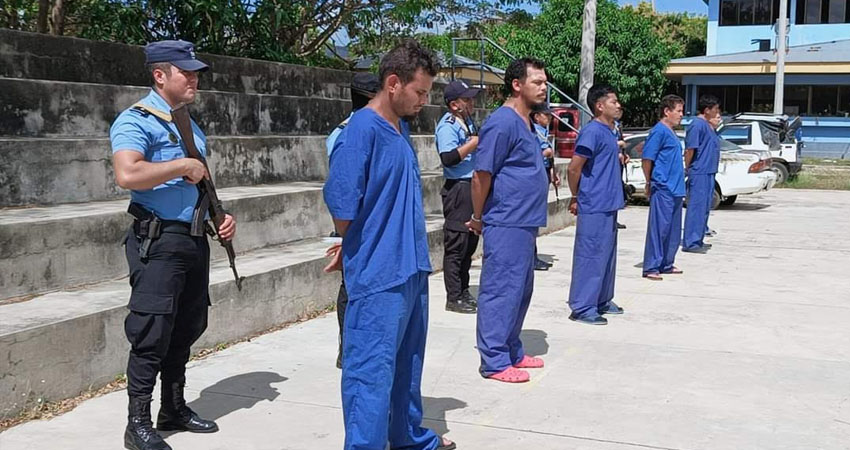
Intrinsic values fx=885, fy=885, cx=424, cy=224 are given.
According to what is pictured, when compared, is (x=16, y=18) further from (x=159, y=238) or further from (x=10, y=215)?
(x=159, y=238)

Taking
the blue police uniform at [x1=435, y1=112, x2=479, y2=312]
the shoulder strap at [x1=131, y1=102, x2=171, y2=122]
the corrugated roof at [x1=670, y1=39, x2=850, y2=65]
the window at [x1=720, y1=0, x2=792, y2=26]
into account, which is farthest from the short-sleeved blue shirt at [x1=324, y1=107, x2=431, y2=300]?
the window at [x1=720, y1=0, x2=792, y2=26]

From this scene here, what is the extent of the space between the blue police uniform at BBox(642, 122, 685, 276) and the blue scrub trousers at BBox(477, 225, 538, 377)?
3792 millimetres

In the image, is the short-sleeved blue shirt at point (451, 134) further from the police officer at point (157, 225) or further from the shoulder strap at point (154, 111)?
the shoulder strap at point (154, 111)

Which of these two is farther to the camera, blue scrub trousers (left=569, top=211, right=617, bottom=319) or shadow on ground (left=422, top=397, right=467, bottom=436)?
blue scrub trousers (left=569, top=211, right=617, bottom=319)

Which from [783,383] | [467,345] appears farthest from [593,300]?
[783,383]

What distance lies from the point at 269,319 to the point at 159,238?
249cm

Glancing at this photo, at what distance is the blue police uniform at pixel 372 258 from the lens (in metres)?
3.40

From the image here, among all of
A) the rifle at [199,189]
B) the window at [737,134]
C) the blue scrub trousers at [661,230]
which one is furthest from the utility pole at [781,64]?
the rifle at [199,189]

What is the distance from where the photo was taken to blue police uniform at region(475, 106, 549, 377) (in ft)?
16.8

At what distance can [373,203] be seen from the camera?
11.3 ft

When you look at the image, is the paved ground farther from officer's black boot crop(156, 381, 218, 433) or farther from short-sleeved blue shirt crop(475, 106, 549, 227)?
short-sleeved blue shirt crop(475, 106, 549, 227)

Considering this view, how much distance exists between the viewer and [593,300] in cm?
666

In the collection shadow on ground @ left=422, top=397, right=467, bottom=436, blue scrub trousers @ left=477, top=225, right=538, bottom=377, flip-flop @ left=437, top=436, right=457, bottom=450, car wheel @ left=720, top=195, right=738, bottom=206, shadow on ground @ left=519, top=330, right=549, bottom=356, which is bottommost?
car wheel @ left=720, top=195, right=738, bottom=206

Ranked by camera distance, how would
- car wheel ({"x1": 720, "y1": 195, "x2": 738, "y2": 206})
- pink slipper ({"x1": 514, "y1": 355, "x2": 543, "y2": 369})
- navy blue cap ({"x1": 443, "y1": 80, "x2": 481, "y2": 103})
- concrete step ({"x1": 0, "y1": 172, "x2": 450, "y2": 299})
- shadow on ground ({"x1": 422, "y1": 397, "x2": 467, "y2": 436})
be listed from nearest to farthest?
shadow on ground ({"x1": 422, "y1": 397, "x2": 467, "y2": 436})
concrete step ({"x1": 0, "y1": 172, "x2": 450, "y2": 299})
pink slipper ({"x1": 514, "y1": 355, "x2": 543, "y2": 369})
navy blue cap ({"x1": 443, "y1": 80, "x2": 481, "y2": 103})
car wheel ({"x1": 720, "y1": 195, "x2": 738, "y2": 206})
